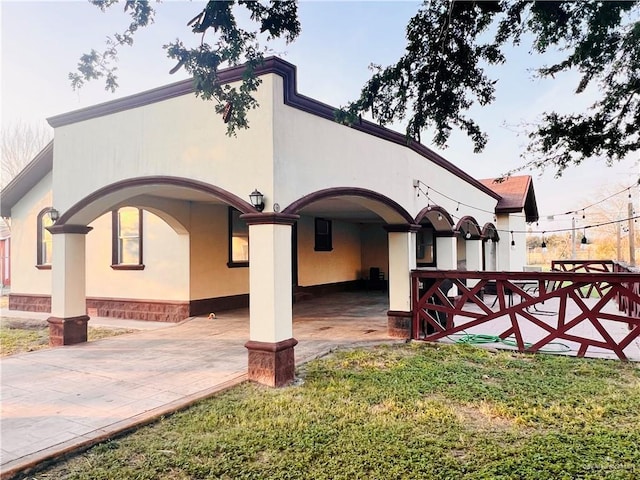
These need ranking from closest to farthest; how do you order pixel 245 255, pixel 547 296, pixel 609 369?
1. pixel 609 369
2. pixel 547 296
3. pixel 245 255

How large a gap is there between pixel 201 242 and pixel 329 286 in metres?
6.17

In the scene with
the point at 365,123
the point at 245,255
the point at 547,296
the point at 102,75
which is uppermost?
the point at 365,123

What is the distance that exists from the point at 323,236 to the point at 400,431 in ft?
36.9

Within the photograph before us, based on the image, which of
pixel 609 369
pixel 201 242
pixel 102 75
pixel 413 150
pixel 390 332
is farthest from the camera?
pixel 201 242

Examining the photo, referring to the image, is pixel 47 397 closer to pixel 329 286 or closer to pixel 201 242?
pixel 201 242

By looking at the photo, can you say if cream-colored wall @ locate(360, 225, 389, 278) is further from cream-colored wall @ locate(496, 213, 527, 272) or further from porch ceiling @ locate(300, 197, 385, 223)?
cream-colored wall @ locate(496, 213, 527, 272)

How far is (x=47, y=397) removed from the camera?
486 centimetres

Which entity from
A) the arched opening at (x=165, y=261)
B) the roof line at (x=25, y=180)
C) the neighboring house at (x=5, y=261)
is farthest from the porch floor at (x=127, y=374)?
the neighboring house at (x=5, y=261)

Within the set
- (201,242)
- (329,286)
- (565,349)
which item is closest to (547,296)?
(565,349)

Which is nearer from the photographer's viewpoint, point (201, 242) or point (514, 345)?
point (514, 345)

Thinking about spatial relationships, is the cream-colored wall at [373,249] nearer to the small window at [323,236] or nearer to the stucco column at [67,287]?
the small window at [323,236]

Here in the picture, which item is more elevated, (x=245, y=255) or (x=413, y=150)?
(x=413, y=150)

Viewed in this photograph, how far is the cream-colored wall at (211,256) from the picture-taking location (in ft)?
33.0

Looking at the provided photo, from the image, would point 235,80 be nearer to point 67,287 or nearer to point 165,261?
point 67,287
